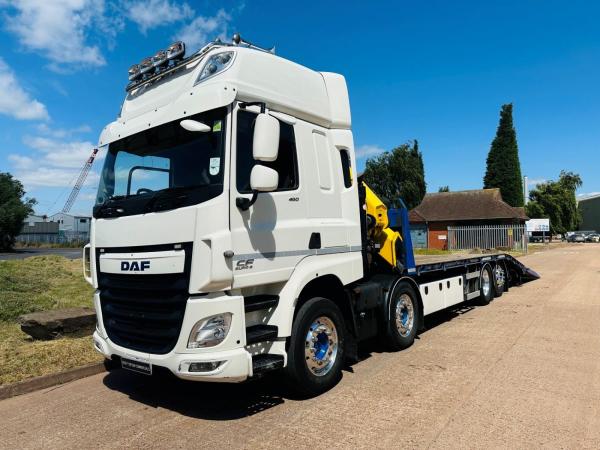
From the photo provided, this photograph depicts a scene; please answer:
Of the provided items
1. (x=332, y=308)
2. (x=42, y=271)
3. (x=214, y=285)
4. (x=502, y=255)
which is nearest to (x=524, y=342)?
(x=332, y=308)

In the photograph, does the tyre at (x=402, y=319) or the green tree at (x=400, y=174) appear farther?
the green tree at (x=400, y=174)

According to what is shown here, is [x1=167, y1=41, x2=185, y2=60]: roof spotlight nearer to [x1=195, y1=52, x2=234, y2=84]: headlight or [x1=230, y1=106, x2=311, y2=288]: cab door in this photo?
[x1=195, y1=52, x2=234, y2=84]: headlight

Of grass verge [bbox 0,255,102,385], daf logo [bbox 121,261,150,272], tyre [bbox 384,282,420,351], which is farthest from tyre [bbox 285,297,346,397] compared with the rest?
grass verge [bbox 0,255,102,385]

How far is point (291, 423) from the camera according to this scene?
437 cm

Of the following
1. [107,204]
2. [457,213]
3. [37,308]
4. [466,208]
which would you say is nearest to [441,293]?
[107,204]

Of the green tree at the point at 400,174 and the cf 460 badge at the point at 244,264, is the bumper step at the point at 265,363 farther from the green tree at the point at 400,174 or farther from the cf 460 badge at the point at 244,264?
the green tree at the point at 400,174

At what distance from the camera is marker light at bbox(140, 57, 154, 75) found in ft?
17.7

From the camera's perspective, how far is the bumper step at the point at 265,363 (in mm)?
4309

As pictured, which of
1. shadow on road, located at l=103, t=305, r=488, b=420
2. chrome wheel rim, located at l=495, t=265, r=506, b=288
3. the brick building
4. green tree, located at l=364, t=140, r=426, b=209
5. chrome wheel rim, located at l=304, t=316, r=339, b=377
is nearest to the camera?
shadow on road, located at l=103, t=305, r=488, b=420

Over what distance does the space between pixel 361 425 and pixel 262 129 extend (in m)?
2.83

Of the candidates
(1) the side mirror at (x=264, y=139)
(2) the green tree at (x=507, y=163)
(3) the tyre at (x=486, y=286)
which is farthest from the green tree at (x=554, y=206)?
(1) the side mirror at (x=264, y=139)

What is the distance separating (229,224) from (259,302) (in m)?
0.87

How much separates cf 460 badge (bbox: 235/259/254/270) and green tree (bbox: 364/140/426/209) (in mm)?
50477

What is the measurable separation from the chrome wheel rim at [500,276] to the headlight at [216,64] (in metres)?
10.3
